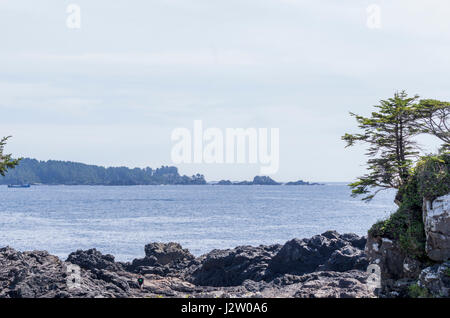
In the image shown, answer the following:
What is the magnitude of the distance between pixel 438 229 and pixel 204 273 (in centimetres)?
1884

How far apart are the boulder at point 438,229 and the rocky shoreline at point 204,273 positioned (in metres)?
3.87

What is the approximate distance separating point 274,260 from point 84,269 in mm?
12601

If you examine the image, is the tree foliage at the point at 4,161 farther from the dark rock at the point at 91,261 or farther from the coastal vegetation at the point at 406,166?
the coastal vegetation at the point at 406,166

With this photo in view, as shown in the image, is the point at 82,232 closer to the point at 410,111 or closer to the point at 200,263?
the point at 200,263

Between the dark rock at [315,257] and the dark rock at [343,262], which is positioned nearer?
the dark rock at [343,262]

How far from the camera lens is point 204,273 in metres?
38.5

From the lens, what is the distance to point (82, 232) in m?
80.2

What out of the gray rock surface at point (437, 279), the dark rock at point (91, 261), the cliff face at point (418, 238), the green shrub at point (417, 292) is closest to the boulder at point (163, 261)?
the dark rock at point (91, 261)

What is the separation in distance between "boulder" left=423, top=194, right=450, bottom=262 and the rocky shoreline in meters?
3.87

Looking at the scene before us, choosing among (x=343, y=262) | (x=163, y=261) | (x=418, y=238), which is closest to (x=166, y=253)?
(x=163, y=261)

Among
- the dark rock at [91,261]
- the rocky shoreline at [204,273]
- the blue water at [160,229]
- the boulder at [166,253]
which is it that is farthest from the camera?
the blue water at [160,229]

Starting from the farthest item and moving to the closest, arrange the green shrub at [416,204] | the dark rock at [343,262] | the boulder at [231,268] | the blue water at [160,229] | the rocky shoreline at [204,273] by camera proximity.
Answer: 1. the blue water at [160,229]
2. the boulder at [231,268]
3. the dark rock at [343,262]
4. the rocky shoreline at [204,273]
5. the green shrub at [416,204]

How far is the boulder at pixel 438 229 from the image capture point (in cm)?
2383
